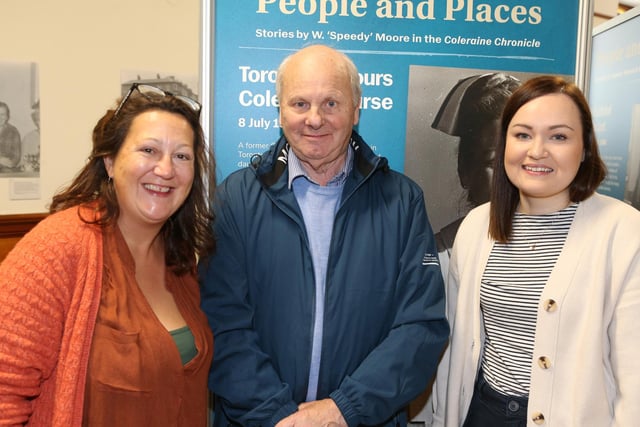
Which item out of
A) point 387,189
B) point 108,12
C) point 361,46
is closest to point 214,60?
point 361,46

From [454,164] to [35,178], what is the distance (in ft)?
8.76

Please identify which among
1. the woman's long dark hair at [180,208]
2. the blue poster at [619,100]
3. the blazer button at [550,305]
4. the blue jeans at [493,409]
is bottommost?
the blue jeans at [493,409]

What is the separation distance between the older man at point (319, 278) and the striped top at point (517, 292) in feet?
0.56

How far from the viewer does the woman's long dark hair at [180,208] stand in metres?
1.60

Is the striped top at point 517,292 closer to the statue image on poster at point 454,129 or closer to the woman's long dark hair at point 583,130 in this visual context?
the woman's long dark hair at point 583,130

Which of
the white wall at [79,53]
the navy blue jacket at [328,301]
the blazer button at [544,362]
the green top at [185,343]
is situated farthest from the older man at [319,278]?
the white wall at [79,53]

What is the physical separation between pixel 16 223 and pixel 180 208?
221 centimetres

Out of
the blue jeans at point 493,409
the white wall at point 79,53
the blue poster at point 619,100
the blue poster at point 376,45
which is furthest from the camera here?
the white wall at point 79,53

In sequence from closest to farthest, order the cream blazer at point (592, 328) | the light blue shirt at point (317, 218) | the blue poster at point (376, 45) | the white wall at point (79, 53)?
1. the cream blazer at point (592, 328)
2. the light blue shirt at point (317, 218)
3. the blue poster at point (376, 45)
4. the white wall at point (79, 53)

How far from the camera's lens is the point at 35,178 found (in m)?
3.56

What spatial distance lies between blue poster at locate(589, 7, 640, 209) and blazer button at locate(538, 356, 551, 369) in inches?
60.1

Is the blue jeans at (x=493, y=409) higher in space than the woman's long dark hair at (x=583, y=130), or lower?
lower

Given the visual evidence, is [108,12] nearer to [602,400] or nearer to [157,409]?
[157,409]

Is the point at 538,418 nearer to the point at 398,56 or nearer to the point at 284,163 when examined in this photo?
the point at 284,163
